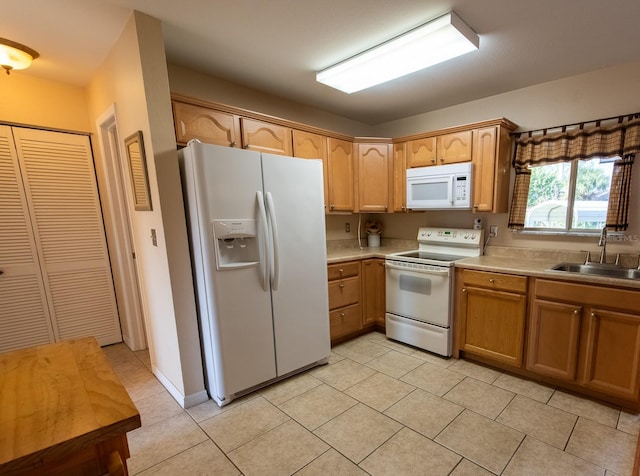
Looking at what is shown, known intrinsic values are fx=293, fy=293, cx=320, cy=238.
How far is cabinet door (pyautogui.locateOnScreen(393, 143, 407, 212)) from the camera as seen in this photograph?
126 inches

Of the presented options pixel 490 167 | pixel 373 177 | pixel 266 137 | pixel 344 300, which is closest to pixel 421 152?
pixel 373 177

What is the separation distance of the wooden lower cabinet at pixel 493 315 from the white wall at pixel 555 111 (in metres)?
0.72

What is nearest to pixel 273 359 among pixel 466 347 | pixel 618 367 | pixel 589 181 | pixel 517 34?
pixel 466 347

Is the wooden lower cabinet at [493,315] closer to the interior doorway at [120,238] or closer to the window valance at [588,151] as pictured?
the window valance at [588,151]

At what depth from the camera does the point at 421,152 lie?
3041mm

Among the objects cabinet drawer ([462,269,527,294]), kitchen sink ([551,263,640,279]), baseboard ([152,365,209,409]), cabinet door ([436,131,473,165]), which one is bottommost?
baseboard ([152,365,209,409])

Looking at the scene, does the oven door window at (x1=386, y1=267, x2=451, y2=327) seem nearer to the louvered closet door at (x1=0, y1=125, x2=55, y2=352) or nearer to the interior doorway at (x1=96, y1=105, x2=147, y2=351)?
the interior doorway at (x1=96, y1=105, x2=147, y2=351)

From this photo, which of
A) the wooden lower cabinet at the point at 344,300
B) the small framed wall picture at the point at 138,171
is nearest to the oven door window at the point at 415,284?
the wooden lower cabinet at the point at 344,300

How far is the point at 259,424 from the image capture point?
1.88 meters

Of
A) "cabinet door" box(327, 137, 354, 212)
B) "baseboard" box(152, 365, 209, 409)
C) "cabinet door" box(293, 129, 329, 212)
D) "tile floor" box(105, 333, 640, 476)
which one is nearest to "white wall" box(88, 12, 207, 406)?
"baseboard" box(152, 365, 209, 409)

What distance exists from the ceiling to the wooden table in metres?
1.83

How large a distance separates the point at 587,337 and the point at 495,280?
2.10 feet

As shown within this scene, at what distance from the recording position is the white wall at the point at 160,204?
1.77 metres

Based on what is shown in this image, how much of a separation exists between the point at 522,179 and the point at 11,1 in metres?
3.75
